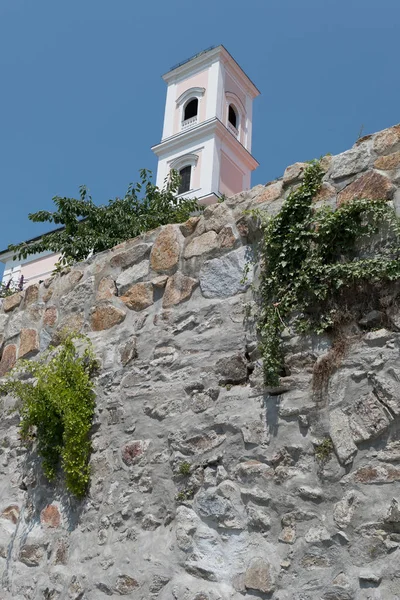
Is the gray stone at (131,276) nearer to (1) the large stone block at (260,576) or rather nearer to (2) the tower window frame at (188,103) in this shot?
(1) the large stone block at (260,576)

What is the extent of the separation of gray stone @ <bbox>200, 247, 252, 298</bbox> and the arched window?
23.3m

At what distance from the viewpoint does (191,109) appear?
25.9 metres

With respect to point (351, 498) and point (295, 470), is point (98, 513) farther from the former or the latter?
point (351, 498)

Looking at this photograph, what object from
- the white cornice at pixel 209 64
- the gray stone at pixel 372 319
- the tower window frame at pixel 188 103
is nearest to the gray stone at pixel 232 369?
the gray stone at pixel 372 319

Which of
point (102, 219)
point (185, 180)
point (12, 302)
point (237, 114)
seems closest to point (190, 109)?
point (237, 114)

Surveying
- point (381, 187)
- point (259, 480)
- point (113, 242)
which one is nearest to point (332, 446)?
point (259, 480)

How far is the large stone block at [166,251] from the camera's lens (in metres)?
4.14

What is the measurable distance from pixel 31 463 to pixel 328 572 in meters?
2.48

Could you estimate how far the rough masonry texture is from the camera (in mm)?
2752

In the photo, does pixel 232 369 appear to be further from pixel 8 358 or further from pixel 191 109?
pixel 191 109

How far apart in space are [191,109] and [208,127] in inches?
90.5

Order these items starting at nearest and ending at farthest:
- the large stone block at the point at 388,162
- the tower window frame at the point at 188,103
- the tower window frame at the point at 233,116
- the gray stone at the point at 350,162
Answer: the large stone block at the point at 388,162
the gray stone at the point at 350,162
the tower window frame at the point at 188,103
the tower window frame at the point at 233,116

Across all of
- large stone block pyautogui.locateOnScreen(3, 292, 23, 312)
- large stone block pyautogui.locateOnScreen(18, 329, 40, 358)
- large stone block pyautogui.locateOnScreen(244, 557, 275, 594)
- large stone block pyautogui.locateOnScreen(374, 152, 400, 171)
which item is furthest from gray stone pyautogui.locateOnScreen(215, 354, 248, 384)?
large stone block pyautogui.locateOnScreen(3, 292, 23, 312)

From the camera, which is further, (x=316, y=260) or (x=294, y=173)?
(x=294, y=173)
